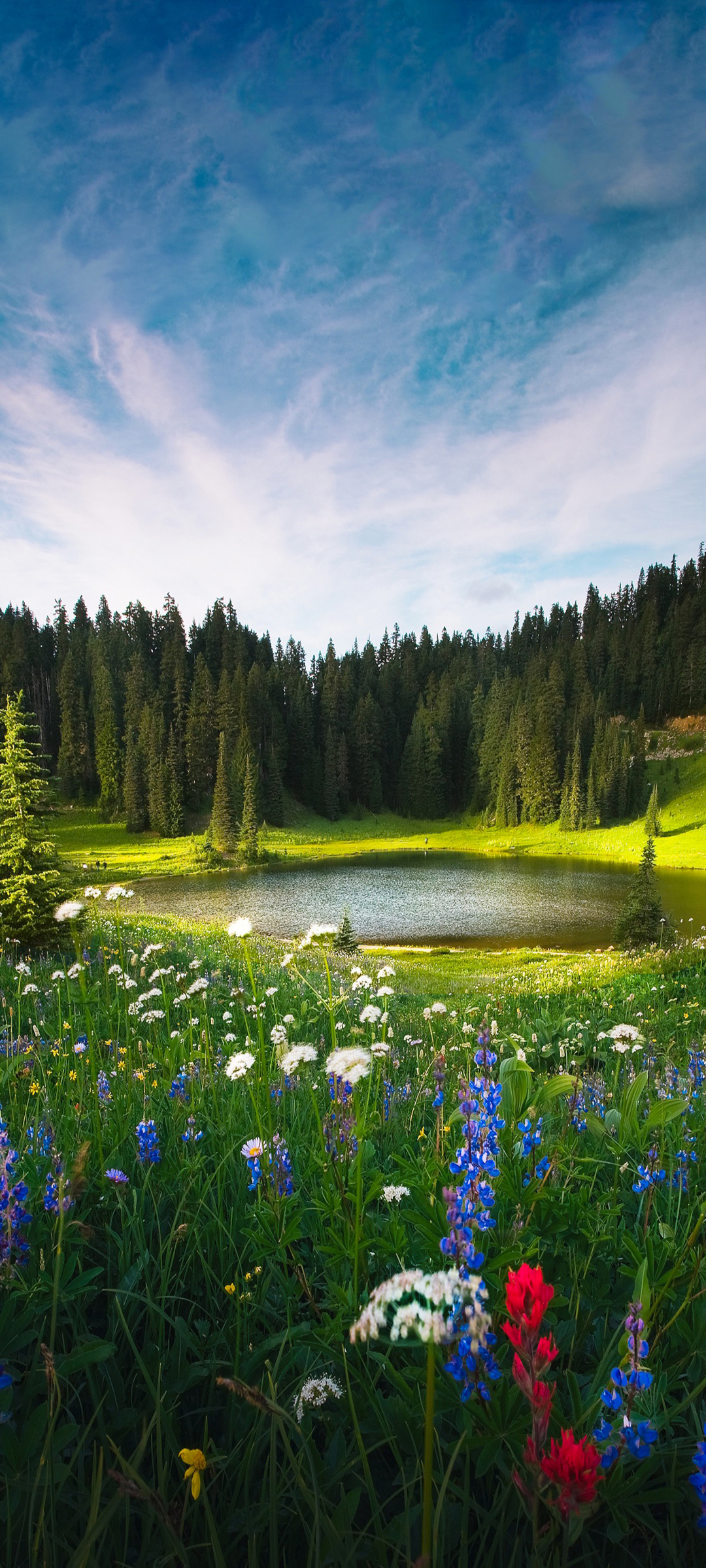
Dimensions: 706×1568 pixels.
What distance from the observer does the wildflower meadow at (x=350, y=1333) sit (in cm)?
123

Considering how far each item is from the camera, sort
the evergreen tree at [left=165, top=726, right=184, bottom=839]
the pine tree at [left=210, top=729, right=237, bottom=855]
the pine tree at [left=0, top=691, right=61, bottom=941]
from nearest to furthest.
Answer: the pine tree at [left=0, top=691, right=61, bottom=941] → the pine tree at [left=210, top=729, right=237, bottom=855] → the evergreen tree at [left=165, top=726, right=184, bottom=839]

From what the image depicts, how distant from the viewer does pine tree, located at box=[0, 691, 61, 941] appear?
1320 centimetres

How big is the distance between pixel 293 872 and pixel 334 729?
54.2 metres

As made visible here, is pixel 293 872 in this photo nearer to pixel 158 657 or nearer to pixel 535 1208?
pixel 535 1208

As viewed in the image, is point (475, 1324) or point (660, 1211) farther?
point (660, 1211)

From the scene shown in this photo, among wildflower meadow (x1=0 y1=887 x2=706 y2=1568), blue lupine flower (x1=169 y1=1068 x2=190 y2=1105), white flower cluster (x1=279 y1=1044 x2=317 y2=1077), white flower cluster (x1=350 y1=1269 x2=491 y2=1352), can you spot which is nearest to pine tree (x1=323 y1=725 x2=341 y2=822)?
blue lupine flower (x1=169 y1=1068 x2=190 y2=1105)

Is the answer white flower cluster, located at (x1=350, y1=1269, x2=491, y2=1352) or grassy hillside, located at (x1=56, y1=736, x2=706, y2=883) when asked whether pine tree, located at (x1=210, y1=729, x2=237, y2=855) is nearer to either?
grassy hillside, located at (x1=56, y1=736, x2=706, y2=883)

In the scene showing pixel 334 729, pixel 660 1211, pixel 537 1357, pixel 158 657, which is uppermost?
pixel 158 657

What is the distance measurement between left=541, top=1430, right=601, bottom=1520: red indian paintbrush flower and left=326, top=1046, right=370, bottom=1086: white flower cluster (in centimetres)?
83

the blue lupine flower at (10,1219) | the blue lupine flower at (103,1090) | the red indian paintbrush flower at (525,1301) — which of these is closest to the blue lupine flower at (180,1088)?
the blue lupine flower at (103,1090)

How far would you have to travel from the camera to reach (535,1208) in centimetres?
214

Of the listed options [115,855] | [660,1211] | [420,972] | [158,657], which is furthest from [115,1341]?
[158,657]

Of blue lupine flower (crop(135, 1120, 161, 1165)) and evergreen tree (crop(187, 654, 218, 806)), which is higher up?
evergreen tree (crop(187, 654, 218, 806))

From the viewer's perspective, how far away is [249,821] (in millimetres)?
73125
